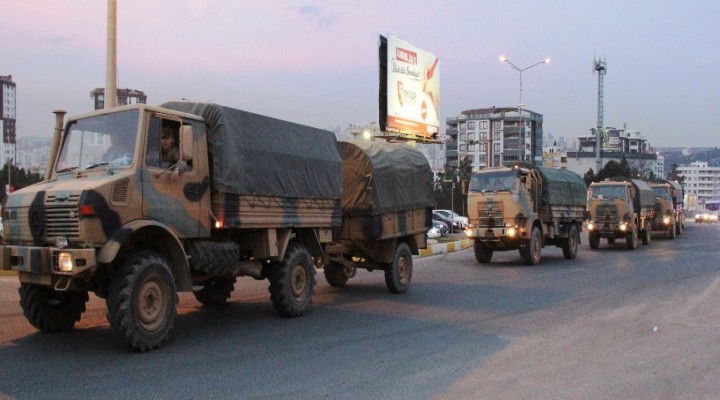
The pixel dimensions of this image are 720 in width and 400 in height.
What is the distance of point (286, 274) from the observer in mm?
10227

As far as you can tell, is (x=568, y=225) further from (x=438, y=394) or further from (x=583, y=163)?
(x=583, y=163)

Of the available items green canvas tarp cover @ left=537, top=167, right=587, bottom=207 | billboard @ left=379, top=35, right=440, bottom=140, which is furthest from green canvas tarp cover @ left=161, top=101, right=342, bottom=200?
billboard @ left=379, top=35, right=440, bottom=140

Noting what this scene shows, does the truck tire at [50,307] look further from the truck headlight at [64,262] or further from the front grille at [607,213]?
the front grille at [607,213]

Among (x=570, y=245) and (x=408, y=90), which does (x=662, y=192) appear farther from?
(x=570, y=245)

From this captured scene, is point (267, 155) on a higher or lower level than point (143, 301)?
higher

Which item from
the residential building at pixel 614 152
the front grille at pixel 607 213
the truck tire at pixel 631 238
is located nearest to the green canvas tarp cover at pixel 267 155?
the front grille at pixel 607 213

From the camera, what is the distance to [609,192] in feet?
94.1

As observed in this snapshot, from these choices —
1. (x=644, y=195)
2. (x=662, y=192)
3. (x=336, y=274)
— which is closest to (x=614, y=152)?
(x=662, y=192)

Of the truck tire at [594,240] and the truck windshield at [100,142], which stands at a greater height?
the truck windshield at [100,142]

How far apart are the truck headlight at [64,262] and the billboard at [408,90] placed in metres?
27.6

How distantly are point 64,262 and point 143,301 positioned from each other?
0.96m

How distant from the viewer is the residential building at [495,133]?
121562 millimetres

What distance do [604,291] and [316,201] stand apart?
6680mm

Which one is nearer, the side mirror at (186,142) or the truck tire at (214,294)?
the side mirror at (186,142)
